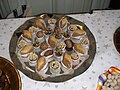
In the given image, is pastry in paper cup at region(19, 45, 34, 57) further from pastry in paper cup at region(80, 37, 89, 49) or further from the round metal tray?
pastry in paper cup at region(80, 37, 89, 49)

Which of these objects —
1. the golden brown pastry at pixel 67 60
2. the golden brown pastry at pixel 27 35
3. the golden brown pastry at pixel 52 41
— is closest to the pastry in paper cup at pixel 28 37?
the golden brown pastry at pixel 27 35

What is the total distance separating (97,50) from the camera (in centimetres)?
116

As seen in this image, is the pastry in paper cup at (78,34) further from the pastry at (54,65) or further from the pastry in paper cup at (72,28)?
the pastry at (54,65)

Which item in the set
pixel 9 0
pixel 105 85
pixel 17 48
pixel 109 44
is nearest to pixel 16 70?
pixel 17 48

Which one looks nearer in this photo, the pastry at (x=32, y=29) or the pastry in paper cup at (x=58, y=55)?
the pastry in paper cup at (x=58, y=55)

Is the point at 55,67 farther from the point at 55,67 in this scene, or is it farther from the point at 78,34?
the point at 78,34

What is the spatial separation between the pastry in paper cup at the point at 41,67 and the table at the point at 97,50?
0.15ft

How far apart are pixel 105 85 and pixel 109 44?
0.30 meters

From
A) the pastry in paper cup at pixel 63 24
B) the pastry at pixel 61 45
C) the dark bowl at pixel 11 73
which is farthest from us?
the pastry in paper cup at pixel 63 24

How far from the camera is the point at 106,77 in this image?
3.36ft

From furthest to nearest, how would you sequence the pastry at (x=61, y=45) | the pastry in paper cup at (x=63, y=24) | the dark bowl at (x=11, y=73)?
the pastry in paper cup at (x=63, y=24) < the pastry at (x=61, y=45) < the dark bowl at (x=11, y=73)

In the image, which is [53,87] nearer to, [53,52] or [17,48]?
[53,52]

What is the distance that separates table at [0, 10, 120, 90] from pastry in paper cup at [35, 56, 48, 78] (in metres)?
0.05

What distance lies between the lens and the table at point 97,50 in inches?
40.4
